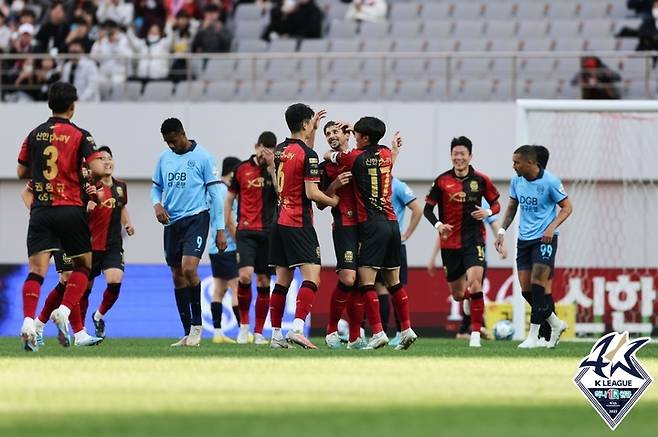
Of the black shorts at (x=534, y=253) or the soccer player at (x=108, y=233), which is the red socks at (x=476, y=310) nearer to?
the black shorts at (x=534, y=253)

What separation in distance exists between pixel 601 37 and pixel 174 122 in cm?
1184

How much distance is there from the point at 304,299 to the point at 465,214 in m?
3.07

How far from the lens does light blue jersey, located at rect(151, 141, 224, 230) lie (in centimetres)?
1516

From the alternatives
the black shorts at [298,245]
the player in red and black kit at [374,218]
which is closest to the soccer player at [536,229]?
the player in red and black kit at [374,218]

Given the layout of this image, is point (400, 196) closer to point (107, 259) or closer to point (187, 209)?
point (187, 209)

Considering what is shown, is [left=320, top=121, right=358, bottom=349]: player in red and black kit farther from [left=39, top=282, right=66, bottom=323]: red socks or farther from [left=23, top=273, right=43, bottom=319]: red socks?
[left=39, top=282, right=66, bottom=323]: red socks

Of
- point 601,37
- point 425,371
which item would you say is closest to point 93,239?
point 425,371

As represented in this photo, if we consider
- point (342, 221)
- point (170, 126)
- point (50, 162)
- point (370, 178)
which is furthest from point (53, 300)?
point (370, 178)

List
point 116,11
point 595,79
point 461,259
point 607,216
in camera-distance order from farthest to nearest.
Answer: point 116,11, point 607,216, point 595,79, point 461,259

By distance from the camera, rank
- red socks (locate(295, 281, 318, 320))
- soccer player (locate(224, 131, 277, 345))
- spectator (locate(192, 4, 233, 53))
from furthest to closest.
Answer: spectator (locate(192, 4, 233, 53)), soccer player (locate(224, 131, 277, 345)), red socks (locate(295, 281, 318, 320))

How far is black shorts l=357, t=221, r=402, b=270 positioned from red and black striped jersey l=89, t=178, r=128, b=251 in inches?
141

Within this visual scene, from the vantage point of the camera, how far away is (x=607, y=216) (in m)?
23.8

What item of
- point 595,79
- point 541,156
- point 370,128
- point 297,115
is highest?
point 595,79

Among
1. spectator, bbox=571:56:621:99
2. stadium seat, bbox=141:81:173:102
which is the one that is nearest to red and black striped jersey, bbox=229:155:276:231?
spectator, bbox=571:56:621:99
